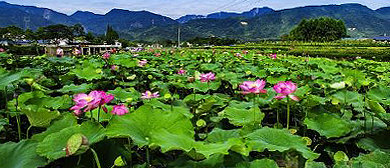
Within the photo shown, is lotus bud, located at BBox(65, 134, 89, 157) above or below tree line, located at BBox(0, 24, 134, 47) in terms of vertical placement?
below

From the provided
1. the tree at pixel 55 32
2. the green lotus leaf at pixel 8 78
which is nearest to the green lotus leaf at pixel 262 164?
the green lotus leaf at pixel 8 78

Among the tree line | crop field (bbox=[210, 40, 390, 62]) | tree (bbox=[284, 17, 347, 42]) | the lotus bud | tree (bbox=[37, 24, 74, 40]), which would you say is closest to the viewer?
the lotus bud

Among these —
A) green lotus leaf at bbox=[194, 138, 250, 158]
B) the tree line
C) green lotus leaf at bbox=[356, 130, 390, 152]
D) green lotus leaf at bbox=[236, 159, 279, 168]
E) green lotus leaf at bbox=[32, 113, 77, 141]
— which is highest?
the tree line

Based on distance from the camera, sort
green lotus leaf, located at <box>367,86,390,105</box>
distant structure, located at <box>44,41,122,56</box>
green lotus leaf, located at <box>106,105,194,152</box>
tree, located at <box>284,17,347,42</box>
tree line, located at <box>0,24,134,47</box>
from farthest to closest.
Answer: tree line, located at <box>0,24,134,47</box> < tree, located at <box>284,17,347,42</box> < distant structure, located at <box>44,41,122,56</box> < green lotus leaf, located at <box>367,86,390,105</box> < green lotus leaf, located at <box>106,105,194,152</box>

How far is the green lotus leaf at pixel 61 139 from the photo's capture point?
2.42 feet

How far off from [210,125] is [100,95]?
57cm

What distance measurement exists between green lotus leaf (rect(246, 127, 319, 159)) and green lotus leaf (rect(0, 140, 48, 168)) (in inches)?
21.1

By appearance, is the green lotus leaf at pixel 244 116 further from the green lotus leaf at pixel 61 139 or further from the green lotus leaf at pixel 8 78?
the green lotus leaf at pixel 8 78

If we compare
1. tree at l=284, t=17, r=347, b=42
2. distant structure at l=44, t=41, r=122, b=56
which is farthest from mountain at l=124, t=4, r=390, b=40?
distant structure at l=44, t=41, r=122, b=56

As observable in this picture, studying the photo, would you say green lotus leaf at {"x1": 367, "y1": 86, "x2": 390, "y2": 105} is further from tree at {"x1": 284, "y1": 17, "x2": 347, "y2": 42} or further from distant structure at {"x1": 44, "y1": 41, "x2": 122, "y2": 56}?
tree at {"x1": 284, "y1": 17, "x2": 347, "y2": 42}

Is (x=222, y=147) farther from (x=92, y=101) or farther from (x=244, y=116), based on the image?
(x=244, y=116)

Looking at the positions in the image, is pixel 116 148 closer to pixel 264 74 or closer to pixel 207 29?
pixel 264 74

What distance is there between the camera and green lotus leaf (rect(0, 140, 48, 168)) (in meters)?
0.74

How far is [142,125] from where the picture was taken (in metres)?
0.89
